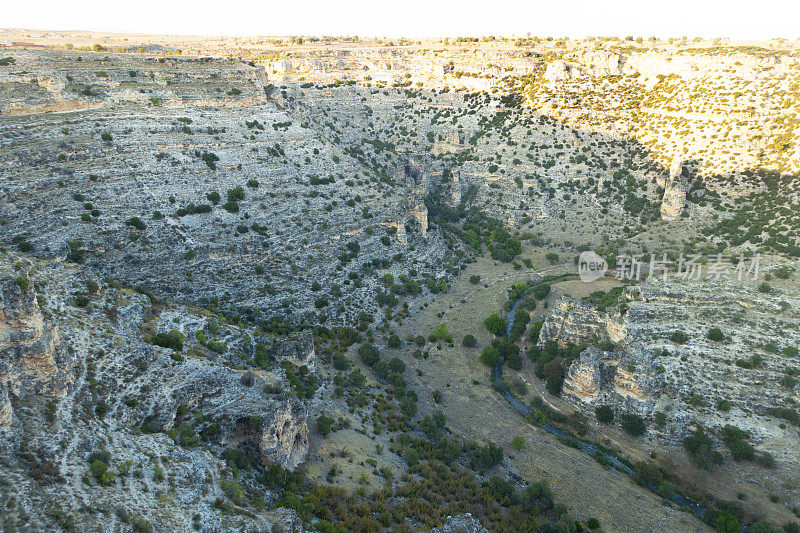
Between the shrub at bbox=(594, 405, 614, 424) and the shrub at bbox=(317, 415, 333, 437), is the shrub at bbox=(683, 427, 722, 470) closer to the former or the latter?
the shrub at bbox=(594, 405, 614, 424)

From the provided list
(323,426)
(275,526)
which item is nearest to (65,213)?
(323,426)

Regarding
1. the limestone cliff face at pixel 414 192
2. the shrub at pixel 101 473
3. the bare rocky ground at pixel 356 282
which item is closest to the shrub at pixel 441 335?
the bare rocky ground at pixel 356 282

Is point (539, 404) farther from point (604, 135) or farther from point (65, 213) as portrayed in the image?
point (604, 135)

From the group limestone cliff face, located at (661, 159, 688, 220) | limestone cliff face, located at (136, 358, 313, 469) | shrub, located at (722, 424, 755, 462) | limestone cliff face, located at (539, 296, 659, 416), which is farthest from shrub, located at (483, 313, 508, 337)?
limestone cliff face, located at (661, 159, 688, 220)

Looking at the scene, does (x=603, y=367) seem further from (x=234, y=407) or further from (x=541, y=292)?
(x=234, y=407)

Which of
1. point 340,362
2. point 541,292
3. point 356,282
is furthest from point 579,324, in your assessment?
point 356,282

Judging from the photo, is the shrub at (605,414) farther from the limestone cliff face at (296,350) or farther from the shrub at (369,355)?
the limestone cliff face at (296,350)

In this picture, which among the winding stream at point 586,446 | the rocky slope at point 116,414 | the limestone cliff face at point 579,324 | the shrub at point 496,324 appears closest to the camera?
the rocky slope at point 116,414
